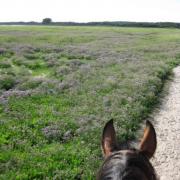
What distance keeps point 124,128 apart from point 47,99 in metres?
5.63

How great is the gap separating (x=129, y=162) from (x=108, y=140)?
80cm

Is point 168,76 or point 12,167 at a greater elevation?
point 12,167

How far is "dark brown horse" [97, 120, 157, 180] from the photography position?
111 inches

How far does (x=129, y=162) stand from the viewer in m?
2.97

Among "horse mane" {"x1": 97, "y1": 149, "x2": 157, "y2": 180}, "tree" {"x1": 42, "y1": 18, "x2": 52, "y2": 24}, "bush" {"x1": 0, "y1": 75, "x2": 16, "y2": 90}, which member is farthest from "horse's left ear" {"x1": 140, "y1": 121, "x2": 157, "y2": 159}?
"tree" {"x1": 42, "y1": 18, "x2": 52, "y2": 24}

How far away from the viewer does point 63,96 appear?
18.0 m

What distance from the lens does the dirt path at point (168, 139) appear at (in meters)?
10.3

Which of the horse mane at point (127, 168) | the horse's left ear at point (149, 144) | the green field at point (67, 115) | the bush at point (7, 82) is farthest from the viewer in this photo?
the bush at point (7, 82)

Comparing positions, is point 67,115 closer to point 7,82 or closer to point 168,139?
point 168,139

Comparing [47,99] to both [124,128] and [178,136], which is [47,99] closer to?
[124,128]

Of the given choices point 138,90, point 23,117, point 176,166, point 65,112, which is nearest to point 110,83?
point 138,90
